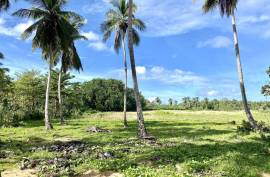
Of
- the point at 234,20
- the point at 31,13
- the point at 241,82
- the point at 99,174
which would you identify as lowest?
the point at 99,174

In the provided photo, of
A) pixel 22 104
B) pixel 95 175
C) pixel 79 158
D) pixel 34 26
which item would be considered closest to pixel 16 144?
pixel 79 158

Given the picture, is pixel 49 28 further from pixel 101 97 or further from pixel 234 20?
pixel 101 97

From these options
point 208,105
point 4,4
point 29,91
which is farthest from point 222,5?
point 208,105

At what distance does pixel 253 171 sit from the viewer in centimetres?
1323

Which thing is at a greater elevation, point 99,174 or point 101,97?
point 101,97

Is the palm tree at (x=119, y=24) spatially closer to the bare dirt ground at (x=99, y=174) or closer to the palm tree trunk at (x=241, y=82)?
the palm tree trunk at (x=241, y=82)

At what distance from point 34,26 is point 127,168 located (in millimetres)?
26025

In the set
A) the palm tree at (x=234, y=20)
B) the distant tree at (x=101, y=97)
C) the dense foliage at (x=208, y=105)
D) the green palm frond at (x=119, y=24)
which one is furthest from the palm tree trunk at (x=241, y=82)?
the dense foliage at (x=208, y=105)

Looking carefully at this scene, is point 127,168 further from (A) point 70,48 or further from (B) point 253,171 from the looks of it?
(A) point 70,48

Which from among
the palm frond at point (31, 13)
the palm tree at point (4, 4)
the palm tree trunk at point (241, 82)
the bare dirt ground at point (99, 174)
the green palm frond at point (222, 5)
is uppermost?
the palm frond at point (31, 13)

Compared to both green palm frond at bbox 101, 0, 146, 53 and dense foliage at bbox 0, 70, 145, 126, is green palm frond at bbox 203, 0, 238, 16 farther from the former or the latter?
dense foliage at bbox 0, 70, 145, 126

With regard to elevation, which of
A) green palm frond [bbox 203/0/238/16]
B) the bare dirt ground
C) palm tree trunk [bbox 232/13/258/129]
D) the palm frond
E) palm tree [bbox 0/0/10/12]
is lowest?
the bare dirt ground

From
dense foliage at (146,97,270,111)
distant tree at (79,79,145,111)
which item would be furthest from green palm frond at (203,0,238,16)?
dense foliage at (146,97,270,111)

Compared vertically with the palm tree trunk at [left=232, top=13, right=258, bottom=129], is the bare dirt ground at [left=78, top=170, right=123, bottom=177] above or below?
below
